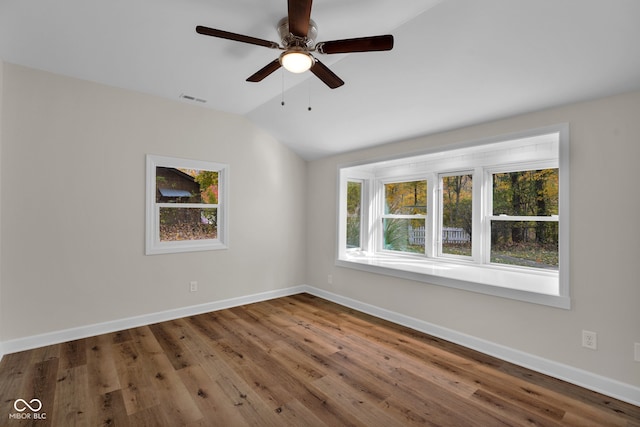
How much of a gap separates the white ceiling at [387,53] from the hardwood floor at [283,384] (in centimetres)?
222

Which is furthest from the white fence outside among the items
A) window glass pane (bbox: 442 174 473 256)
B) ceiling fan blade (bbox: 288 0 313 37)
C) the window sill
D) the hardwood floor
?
ceiling fan blade (bbox: 288 0 313 37)

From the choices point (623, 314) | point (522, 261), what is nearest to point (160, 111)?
point (522, 261)

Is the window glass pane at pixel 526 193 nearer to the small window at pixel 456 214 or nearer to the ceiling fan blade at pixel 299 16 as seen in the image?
the small window at pixel 456 214

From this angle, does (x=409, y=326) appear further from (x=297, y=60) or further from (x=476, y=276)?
(x=297, y=60)

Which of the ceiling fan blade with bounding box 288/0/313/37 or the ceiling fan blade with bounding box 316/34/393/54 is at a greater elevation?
the ceiling fan blade with bounding box 288/0/313/37

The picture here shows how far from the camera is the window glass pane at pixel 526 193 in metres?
3.07

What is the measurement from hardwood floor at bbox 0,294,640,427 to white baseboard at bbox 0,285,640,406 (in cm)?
8

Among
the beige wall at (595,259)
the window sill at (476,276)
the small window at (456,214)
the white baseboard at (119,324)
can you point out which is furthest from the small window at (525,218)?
the white baseboard at (119,324)

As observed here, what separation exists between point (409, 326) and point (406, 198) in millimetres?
1792

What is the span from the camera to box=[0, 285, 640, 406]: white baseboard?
224 centimetres

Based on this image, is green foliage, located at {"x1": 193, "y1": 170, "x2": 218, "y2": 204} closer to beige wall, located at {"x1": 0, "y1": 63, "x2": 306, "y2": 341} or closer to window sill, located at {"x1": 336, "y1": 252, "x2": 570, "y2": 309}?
beige wall, located at {"x1": 0, "y1": 63, "x2": 306, "y2": 341}

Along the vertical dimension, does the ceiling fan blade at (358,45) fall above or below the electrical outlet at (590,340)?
above

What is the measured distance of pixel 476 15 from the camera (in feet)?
6.55

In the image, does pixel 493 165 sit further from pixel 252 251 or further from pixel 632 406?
pixel 252 251
